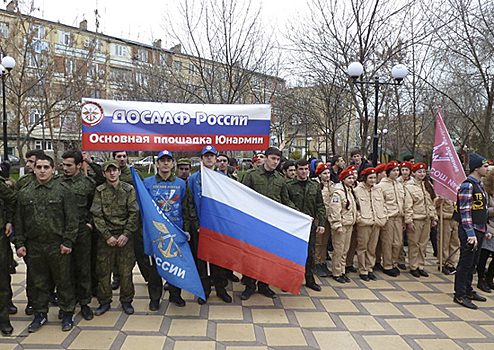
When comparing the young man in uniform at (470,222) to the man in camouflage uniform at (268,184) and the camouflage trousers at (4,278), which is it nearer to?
the man in camouflage uniform at (268,184)

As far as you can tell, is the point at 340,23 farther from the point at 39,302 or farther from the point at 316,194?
the point at 39,302

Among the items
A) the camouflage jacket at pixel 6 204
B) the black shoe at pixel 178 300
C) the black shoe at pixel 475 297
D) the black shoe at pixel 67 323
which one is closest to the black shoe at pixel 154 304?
the black shoe at pixel 178 300

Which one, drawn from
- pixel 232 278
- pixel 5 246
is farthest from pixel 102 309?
pixel 232 278

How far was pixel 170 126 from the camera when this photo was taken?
470 centimetres

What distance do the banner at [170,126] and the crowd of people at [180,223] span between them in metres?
0.27

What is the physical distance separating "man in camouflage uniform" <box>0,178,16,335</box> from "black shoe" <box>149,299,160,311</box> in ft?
4.78

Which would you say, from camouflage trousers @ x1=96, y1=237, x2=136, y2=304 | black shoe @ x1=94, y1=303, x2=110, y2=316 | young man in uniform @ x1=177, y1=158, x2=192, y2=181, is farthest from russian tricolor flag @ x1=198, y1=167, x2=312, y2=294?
black shoe @ x1=94, y1=303, x2=110, y2=316

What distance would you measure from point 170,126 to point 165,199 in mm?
991

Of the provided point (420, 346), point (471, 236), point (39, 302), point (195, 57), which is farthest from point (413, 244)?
point (195, 57)

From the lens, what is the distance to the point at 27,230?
12.4ft

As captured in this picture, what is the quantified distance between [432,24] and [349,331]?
10739 millimetres

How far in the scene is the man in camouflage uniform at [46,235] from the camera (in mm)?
3768

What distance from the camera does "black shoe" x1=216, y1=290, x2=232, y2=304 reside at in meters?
4.69

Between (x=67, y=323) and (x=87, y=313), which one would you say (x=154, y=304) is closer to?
(x=87, y=313)
